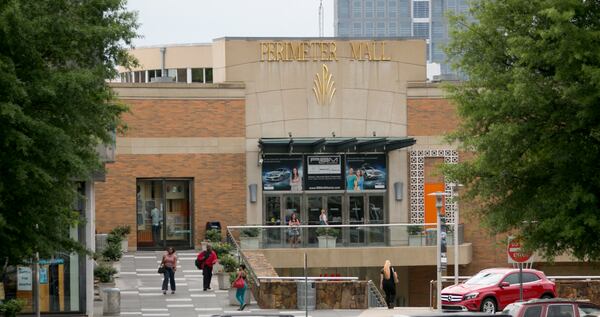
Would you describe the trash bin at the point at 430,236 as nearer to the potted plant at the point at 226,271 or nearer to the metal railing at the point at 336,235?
the metal railing at the point at 336,235

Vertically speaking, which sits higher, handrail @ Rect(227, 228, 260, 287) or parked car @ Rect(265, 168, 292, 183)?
parked car @ Rect(265, 168, 292, 183)

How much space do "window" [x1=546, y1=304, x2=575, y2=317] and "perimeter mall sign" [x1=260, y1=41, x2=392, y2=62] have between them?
98.7ft

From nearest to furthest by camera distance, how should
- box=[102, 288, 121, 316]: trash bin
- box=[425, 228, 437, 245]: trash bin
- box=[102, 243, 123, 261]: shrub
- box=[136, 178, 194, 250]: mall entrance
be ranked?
box=[102, 288, 121, 316]: trash bin
box=[102, 243, 123, 261]: shrub
box=[425, 228, 437, 245]: trash bin
box=[136, 178, 194, 250]: mall entrance

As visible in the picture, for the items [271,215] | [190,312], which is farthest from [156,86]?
[190,312]

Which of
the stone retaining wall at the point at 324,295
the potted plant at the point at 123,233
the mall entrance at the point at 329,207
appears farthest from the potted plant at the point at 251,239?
the stone retaining wall at the point at 324,295

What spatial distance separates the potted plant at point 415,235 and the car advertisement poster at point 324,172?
4882 mm

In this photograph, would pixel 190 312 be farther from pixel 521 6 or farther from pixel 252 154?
pixel 252 154

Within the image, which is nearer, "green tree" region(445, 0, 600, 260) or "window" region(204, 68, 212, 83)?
"green tree" region(445, 0, 600, 260)

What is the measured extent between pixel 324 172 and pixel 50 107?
32595 millimetres

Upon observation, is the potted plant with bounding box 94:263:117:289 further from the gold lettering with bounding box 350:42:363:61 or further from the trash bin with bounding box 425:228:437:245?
the gold lettering with bounding box 350:42:363:61

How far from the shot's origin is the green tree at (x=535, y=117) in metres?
27.0

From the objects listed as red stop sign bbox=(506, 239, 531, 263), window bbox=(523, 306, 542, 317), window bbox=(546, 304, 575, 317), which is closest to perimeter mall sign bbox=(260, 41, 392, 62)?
red stop sign bbox=(506, 239, 531, 263)

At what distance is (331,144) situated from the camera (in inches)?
2213

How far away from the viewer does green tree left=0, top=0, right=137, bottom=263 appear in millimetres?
24344
